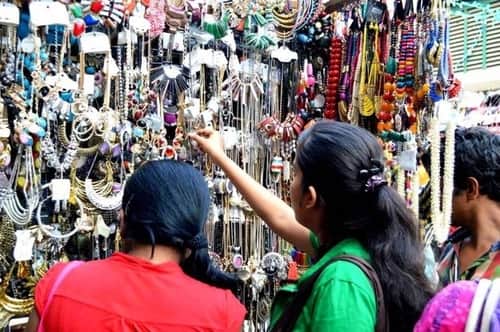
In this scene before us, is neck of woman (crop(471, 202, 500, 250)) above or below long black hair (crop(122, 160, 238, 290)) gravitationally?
below

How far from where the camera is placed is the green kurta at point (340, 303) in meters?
0.83

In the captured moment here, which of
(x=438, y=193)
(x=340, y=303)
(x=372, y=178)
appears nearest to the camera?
(x=340, y=303)

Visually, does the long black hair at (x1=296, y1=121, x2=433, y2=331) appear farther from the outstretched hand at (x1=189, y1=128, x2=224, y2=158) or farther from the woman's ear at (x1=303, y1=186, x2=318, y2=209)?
the outstretched hand at (x1=189, y1=128, x2=224, y2=158)

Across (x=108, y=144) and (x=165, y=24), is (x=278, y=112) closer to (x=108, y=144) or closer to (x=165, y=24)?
(x=165, y=24)

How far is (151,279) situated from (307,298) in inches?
9.8

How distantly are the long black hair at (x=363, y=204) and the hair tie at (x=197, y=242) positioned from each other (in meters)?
0.20

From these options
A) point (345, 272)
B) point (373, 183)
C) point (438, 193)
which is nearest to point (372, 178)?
point (373, 183)

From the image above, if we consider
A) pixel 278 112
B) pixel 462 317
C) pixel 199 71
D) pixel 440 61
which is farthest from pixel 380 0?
pixel 462 317

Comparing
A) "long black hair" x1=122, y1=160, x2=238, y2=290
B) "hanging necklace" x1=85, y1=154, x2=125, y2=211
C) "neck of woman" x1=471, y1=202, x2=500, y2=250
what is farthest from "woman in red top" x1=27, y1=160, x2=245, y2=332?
"hanging necklace" x1=85, y1=154, x2=125, y2=211

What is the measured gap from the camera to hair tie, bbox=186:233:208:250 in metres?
0.98

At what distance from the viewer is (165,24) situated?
5.87 feet

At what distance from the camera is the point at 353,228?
0.95m

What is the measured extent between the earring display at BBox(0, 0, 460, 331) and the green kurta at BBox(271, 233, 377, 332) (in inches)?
25.9

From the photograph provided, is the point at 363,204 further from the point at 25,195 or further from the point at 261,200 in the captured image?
the point at 25,195
